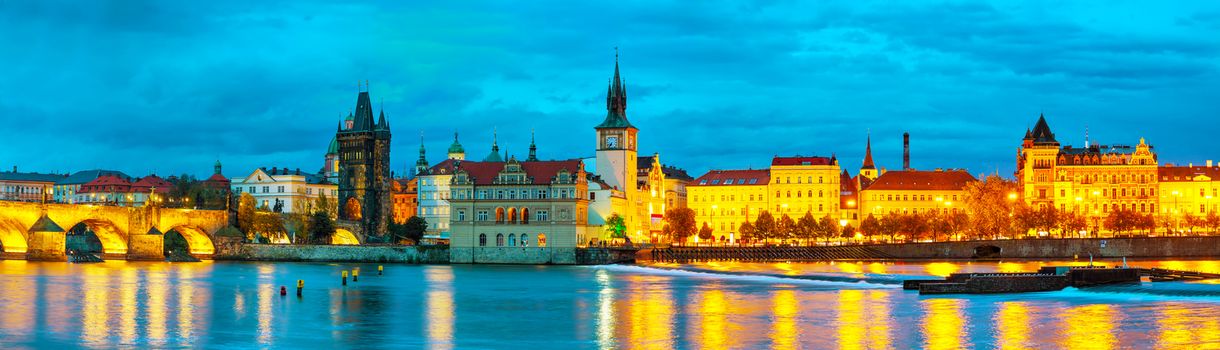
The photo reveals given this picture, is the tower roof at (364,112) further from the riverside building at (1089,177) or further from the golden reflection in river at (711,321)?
the golden reflection in river at (711,321)

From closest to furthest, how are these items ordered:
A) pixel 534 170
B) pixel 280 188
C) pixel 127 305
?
pixel 127 305, pixel 534 170, pixel 280 188

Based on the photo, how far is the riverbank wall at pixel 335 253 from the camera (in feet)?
331

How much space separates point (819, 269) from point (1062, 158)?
233 feet

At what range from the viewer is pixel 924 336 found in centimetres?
3594

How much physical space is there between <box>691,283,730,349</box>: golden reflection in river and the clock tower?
5457 cm

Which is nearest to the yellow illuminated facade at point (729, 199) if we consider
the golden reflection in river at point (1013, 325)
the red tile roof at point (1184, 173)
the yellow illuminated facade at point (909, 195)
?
the yellow illuminated facade at point (909, 195)

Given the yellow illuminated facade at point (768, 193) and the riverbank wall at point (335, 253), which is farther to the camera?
the yellow illuminated facade at point (768, 193)

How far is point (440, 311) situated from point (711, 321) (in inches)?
431

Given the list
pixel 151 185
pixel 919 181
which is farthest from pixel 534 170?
pixel 151 185

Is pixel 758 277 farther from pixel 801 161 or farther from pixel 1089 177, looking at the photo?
pixel 1089 177

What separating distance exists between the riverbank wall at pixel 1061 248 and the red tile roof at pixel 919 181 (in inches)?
1308

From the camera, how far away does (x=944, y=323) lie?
3950cm

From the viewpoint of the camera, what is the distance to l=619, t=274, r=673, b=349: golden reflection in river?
3578 cm

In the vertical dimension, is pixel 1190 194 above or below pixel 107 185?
below
